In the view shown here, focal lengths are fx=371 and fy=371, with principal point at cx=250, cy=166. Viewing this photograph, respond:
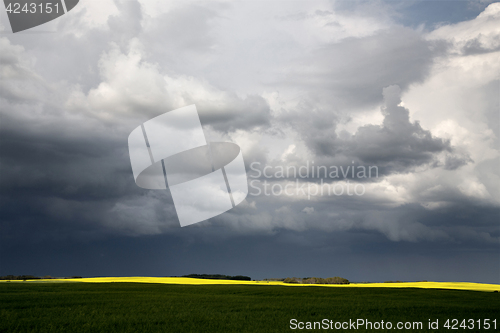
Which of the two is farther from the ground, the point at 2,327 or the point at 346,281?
the point at 2,327

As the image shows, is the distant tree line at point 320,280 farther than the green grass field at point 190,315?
Yes

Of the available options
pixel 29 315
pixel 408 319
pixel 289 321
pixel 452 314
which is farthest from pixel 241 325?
pixel 452 314

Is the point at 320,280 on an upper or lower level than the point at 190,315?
lower

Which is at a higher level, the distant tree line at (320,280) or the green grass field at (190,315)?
the green grass field at (190,315)

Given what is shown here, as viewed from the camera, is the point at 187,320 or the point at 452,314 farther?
the point at 452,314

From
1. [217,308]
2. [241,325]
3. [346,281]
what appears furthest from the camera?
[346,281]

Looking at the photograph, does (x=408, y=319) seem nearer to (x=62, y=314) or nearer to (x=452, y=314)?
(x=452, y=314)

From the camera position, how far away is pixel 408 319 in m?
29.2

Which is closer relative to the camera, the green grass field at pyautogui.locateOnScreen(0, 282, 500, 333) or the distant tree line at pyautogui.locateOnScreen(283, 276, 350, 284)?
the green grass field at pyautogui.locateOnScreen(0, 282, 500, 333)

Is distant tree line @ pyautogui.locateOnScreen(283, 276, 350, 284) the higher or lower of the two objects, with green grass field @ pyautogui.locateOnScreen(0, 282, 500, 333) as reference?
lower

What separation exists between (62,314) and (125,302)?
928 cm

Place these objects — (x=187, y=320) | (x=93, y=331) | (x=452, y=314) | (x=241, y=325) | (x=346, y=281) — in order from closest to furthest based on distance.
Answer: (x=93, y=331) < (x=241, y=325) < (x=187, y=320) < (x=452, y=314) < (x=346, y=281)

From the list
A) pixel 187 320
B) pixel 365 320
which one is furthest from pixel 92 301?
pixel 365 320

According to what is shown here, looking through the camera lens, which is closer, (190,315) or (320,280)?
(190,315)
